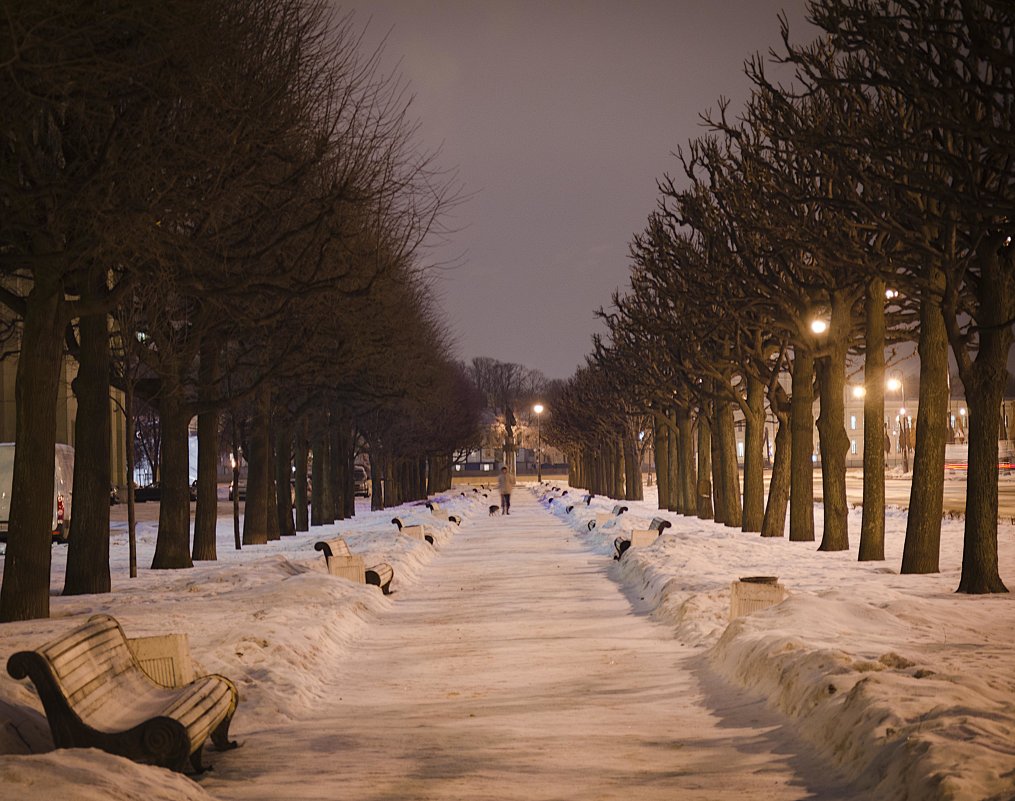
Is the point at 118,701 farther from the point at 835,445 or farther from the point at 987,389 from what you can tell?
the point at 835,445

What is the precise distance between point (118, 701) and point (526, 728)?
2.99 meters

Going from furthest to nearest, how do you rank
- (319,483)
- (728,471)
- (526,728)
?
(319,483) < (728,471) < (526,728)

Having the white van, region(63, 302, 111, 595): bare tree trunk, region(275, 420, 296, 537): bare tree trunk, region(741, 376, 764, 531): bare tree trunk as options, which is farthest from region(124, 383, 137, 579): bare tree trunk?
region(741, 376, 764, 531): bare tree trunk

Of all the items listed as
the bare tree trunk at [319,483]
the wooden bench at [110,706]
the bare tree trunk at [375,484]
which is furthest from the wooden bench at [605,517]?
the wooden bench at [110,706]

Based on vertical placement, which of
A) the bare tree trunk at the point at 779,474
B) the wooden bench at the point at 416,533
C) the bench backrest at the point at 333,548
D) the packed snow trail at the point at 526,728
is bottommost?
the packed snow trail at the point at 526,728

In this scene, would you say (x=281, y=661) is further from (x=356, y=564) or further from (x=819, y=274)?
(x=819, y=274)

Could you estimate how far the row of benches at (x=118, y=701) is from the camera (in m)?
7.80

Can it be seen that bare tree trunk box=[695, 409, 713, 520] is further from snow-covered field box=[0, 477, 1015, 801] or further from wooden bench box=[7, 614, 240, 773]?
wooden bench box=[7, 614, 240, 773]

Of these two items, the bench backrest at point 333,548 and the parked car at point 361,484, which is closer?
the bench backrest at point 333,548

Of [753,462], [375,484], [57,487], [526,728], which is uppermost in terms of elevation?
[753,462]

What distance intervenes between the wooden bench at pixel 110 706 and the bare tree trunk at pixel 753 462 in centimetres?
2591

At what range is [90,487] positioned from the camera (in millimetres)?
18734

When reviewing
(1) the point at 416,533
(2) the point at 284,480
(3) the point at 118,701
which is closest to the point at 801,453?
(1) the point at 416,533

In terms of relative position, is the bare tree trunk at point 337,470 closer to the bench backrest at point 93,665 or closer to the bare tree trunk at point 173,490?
the bare tree trunk at point 173,490
